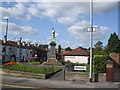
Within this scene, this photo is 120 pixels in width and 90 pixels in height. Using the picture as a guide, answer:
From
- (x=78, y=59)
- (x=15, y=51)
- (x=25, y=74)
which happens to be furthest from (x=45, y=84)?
→ (x=15, y=51)

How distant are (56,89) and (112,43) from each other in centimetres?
3824

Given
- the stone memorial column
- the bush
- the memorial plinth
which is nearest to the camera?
the stone memorial column

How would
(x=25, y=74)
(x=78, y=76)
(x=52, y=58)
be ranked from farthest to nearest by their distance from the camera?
1. (x=52, y=58)
2. (x=25, y=74)
3. (x=78, y=76)

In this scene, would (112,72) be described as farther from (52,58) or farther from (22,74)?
(52,58)

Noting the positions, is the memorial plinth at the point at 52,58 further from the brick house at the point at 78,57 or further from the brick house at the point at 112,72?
the brick house at the point at 112,72

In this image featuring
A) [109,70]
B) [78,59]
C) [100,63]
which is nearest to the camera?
[109,70]

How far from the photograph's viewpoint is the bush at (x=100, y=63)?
54.2 ft

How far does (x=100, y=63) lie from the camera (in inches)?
661

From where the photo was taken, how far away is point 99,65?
16.8 meters

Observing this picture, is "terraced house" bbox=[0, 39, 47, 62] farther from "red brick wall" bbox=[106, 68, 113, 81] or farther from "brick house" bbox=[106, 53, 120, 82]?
"red brick wall" bbox=[106, 68, 113, 81]

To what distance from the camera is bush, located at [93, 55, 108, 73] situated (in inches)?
650

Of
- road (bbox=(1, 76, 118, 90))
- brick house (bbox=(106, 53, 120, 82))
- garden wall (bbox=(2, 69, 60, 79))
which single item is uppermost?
brick house (bbox=(106, 53, 120, 82))

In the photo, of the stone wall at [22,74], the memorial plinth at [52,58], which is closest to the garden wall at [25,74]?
the stone wall at [22,74]

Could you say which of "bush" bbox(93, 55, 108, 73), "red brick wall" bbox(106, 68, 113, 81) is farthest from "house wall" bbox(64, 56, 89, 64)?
"red brick wall" bbox(106, 68, 113, 81)
